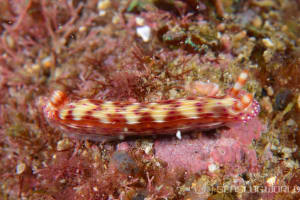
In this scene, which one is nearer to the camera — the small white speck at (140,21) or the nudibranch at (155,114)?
the nudibranch at (155,114)

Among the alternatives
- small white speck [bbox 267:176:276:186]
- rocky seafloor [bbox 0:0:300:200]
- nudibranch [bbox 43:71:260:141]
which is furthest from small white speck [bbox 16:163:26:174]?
small white speck [bbox 267:176:276:186]

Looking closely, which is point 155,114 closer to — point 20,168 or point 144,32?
point 144,32

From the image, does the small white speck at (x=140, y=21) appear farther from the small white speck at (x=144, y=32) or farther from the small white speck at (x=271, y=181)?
the small white speck at (x=271, y=181)

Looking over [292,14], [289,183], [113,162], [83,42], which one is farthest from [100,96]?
[292,14]

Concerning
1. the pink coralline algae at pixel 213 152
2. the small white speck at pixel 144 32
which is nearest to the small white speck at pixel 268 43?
the pink coralline algae at pixel 213 152

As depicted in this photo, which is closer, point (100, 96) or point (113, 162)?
point (113, 162)

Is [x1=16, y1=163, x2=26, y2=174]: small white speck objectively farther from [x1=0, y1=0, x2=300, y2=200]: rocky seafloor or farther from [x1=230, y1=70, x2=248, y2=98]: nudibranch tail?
[x1=230, y1=70, x2=248, y2=98]: nudibranch tail

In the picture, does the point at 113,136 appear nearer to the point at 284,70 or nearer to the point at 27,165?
the point at 27,165
